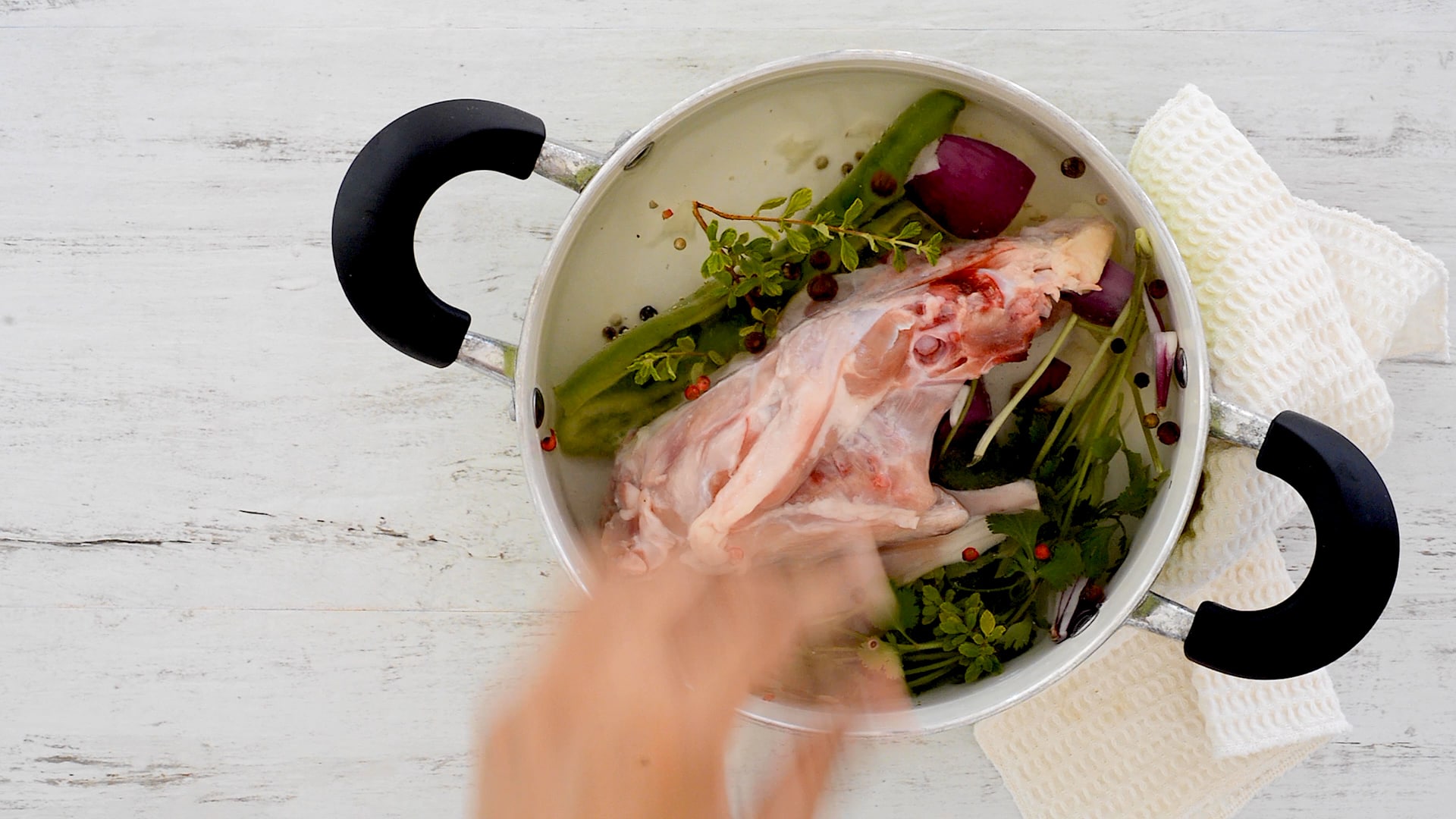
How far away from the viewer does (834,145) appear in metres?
0.77

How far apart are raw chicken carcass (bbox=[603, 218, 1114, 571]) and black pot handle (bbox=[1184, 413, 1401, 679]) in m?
0.18

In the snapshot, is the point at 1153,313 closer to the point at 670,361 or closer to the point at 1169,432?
the point at 1169,432

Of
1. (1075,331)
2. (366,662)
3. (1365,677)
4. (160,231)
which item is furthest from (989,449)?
(160,231)

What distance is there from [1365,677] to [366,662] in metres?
→ 0.96

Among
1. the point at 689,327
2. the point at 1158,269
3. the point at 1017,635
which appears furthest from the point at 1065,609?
the point at 689,327

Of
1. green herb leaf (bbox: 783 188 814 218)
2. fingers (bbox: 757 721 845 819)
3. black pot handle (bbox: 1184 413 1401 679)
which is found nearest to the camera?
black pot handle (bbox: 1184 413 1401 679)

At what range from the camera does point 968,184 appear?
737mm

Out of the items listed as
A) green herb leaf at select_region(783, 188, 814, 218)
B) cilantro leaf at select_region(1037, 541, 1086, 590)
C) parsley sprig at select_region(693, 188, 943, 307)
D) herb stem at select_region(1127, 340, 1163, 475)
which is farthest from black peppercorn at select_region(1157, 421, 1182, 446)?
green herb leaf at select_region(783, 188, 814, 218)

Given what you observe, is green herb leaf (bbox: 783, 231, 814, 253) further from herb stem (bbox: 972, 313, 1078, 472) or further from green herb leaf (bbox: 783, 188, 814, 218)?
herb stem (bbox: 972, 313, 1078, 472)

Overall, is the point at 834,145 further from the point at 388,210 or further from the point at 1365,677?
the point at 1365,677

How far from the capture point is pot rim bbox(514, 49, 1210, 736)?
63 centimetres

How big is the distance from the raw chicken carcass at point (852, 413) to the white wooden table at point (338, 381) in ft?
0.71

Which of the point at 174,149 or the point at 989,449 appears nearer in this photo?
the point at 989,449

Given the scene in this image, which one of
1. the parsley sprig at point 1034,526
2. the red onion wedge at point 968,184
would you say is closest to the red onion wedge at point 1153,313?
the parsley sprig at point 1034,526
